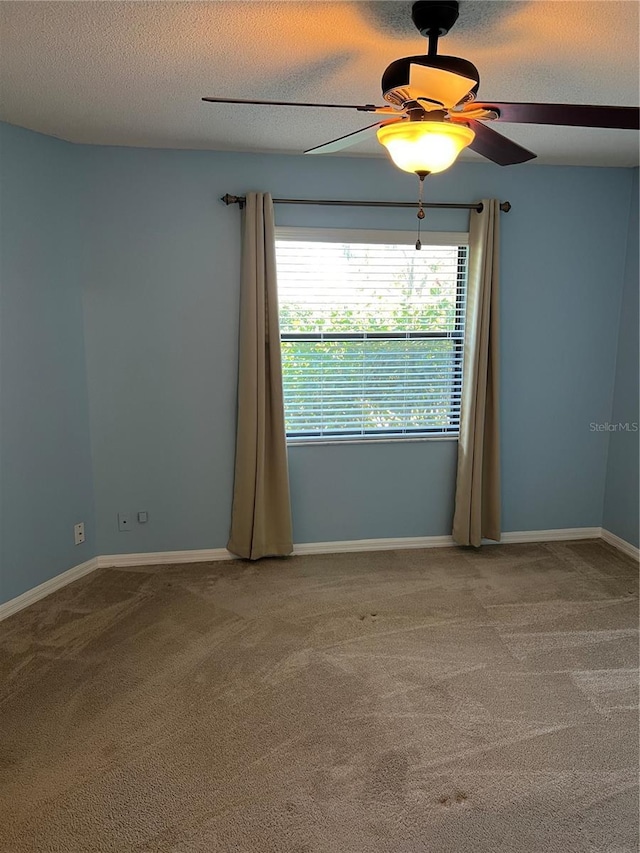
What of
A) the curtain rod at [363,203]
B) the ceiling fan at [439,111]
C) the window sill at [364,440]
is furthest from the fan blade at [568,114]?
the window sill at [364,440]

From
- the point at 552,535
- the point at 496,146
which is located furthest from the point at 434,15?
the point at 552,535

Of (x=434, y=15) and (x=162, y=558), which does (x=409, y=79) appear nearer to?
(x=434, y=15)

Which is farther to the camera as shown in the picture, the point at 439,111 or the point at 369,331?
the point at 369,331

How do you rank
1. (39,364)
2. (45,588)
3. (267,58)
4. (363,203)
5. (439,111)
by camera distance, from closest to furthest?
1. (439,111)
2. (267,58)
3. (39,364)
4. (45,588)
5. (363,203)

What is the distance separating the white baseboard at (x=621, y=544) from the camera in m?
4.03

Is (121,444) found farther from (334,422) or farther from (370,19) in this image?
(370,19)

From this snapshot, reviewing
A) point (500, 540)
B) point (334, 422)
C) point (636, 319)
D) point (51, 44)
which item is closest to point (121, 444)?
point (334, 422)

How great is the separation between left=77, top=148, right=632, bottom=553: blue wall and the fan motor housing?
1980 mm

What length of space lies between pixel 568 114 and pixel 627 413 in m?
2.79

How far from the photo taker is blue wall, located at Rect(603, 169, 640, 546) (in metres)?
4.01

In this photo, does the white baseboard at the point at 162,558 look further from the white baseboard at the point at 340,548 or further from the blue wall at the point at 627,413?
the blue wall at the point at 627,413

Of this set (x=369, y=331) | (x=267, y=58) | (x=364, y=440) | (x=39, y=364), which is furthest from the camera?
(x=364, y=440)

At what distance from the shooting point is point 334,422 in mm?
3971

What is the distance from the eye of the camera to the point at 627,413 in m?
4.12
